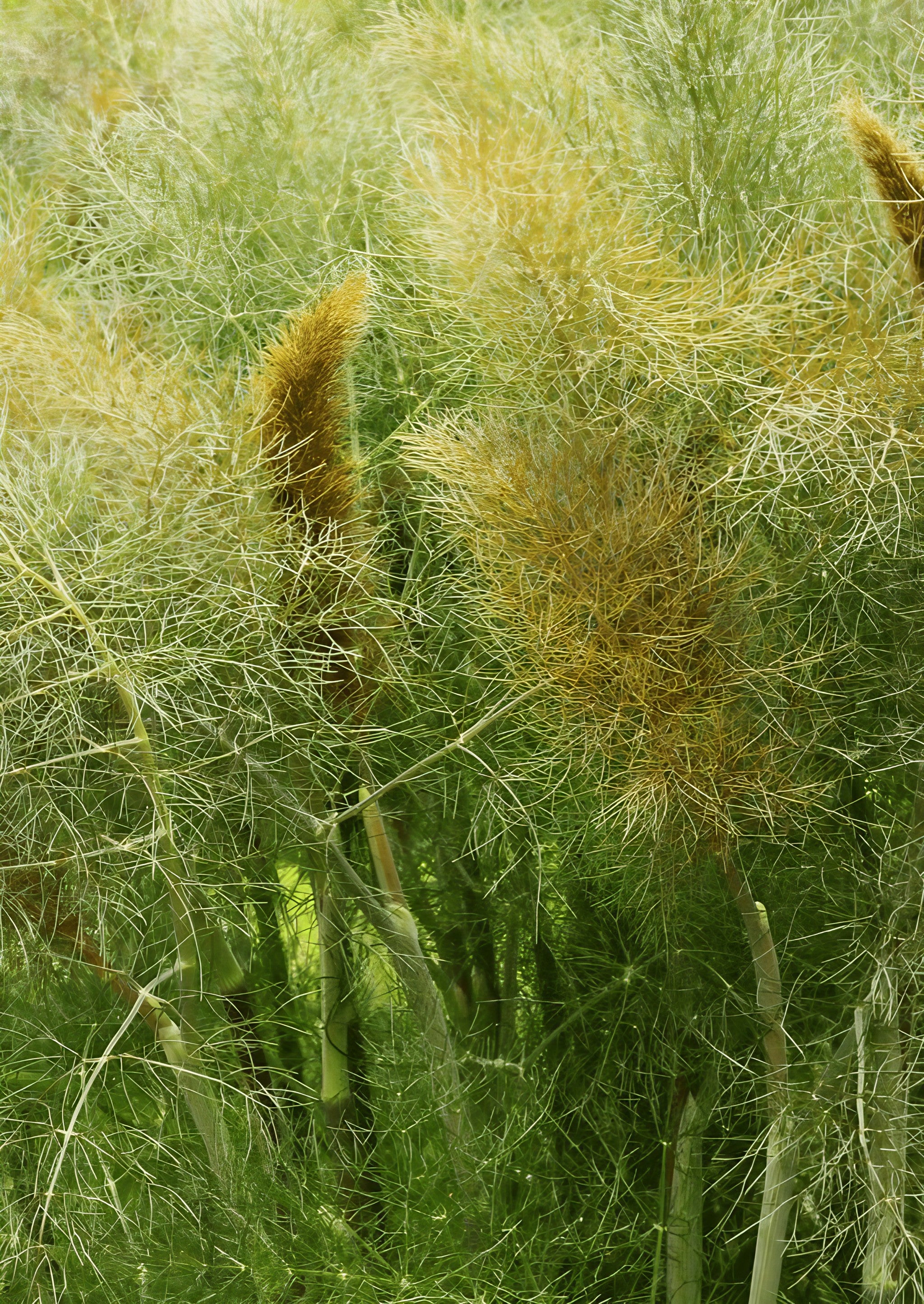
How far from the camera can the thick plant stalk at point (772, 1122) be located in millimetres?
1209

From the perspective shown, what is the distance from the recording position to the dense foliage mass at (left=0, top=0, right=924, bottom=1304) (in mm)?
1144

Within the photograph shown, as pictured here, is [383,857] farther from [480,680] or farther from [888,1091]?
[888,1091]

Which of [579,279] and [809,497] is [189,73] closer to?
[579,279]

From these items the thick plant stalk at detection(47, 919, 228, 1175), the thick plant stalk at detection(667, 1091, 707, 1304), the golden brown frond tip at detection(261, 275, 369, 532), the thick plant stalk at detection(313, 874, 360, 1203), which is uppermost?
the golden brown frond tip at detection(261, 275, 369, 532)

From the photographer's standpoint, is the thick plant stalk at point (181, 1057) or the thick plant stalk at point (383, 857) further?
the thick plant stalk at point (383, 857)

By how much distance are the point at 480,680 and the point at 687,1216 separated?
2.23 feet

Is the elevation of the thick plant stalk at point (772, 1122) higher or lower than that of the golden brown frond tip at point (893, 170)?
lower

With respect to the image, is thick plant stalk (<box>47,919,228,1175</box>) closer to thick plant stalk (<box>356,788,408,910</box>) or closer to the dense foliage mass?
the dense foliage mass

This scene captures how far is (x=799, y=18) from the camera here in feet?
5.18

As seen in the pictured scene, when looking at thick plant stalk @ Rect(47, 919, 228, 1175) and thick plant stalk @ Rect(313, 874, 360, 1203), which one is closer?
thick plant stalk @ Rect(47, 919, 228, 1175)

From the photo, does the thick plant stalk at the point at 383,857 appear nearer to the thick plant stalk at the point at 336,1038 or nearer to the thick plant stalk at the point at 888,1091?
the thick plant stalk at the point at 336,1038

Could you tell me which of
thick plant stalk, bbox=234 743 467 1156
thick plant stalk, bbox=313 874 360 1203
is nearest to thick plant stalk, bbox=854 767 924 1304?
thick plant stalk, bbox=234 743 467 1156

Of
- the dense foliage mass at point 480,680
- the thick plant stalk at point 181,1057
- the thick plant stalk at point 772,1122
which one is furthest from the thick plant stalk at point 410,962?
the thick plant stalk at point 772,1122

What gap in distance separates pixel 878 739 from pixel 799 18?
94 cm
